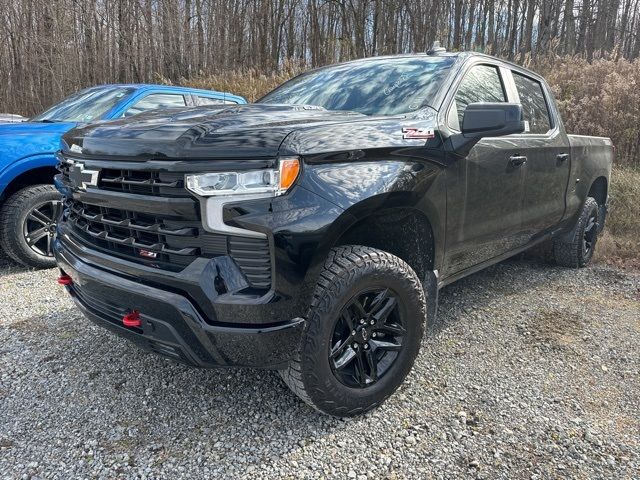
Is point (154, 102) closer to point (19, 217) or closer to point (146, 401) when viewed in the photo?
point (19, 217)

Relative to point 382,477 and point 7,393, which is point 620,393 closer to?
point 382,477

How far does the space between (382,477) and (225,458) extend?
678 mm

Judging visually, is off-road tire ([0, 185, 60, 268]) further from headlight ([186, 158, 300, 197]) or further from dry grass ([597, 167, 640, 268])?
dry grass ([597, 167, 640, 268])

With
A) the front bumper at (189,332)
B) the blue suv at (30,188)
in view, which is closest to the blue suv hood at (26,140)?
the blue suv at (30,188)

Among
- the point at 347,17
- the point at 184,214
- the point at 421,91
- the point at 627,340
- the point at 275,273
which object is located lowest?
the point at 627,340

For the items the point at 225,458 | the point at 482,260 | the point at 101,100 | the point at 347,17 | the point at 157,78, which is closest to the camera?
the point at 225,458

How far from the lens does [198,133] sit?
2105 mm

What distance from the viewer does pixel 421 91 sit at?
298 centimetres

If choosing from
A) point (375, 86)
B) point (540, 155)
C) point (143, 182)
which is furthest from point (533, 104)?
Result: point (143, 182)

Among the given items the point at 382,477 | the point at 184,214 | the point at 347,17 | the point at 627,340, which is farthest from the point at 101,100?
the point at 347,17

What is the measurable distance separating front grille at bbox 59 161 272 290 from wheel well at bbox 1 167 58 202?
8.34 ft

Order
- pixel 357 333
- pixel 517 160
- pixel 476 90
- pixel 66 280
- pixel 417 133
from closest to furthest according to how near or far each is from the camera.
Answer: pixel 357 333 < pixel 417 133 < pixel 66 280 < pixel 476 90 < pixel 517 160

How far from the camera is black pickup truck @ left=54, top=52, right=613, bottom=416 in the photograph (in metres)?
2.03

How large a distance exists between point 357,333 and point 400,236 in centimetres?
64
